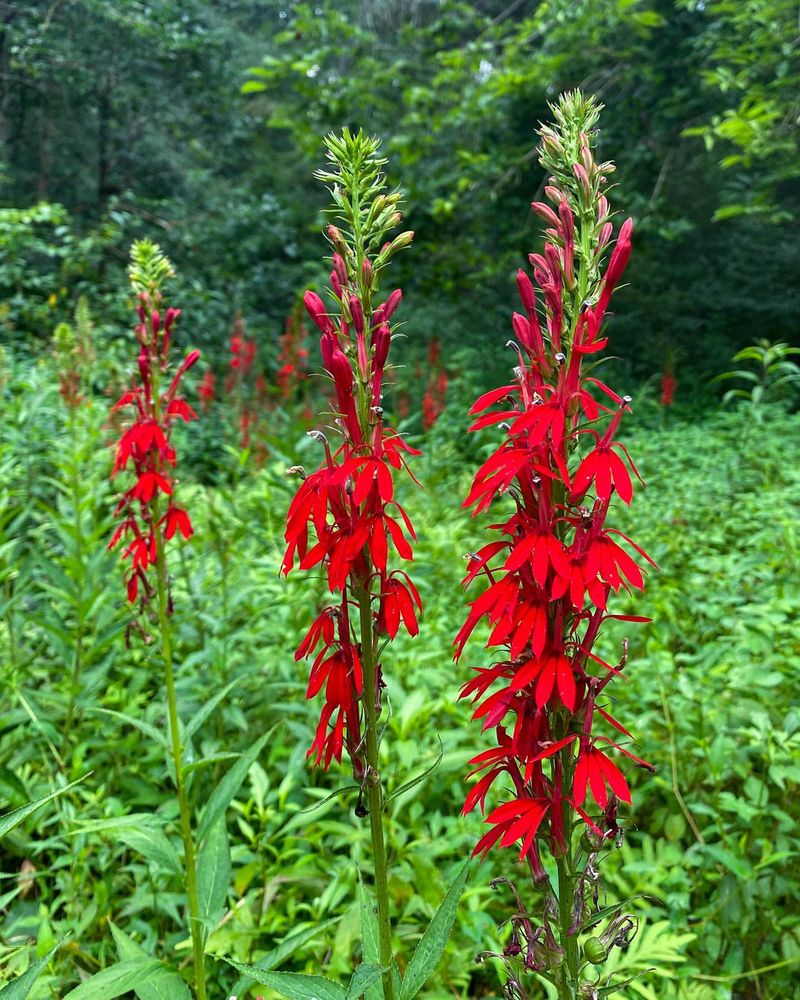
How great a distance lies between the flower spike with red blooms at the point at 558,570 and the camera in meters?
0.87

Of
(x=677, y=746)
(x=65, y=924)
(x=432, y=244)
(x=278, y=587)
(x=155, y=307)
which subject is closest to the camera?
(x=65, y=924)

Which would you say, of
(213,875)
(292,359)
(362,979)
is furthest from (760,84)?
(362,979)

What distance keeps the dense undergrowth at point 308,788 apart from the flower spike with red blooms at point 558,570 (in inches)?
7.3

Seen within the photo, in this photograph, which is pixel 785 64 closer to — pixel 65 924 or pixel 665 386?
pixel 665 386

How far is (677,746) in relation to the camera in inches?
82.8

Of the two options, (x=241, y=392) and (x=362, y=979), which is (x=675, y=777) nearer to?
(x=362, y=979)

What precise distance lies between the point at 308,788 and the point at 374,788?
88 cm

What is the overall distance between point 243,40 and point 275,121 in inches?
323

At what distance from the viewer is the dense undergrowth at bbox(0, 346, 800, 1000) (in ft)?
5.31

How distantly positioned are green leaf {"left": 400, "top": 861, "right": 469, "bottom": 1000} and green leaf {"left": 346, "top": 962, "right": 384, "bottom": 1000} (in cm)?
8

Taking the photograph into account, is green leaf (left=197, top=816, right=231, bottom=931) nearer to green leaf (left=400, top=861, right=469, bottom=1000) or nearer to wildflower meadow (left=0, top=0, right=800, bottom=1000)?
wildflower meadow (left=0, top=0, right=800, bottom=1000)

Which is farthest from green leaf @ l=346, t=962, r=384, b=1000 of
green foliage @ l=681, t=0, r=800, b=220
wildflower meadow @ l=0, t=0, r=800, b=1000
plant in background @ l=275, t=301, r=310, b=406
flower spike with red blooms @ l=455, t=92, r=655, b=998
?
green foliage @ l=681, t=0, r=800, b=220

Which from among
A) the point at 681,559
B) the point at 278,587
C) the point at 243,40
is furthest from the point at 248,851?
the point at 243,40

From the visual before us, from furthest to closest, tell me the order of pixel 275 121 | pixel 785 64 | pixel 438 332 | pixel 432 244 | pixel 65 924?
pixel 438 332 < pixel 432 244 < pixel 275 121 < pixel 785 64 < pixel 65 924
